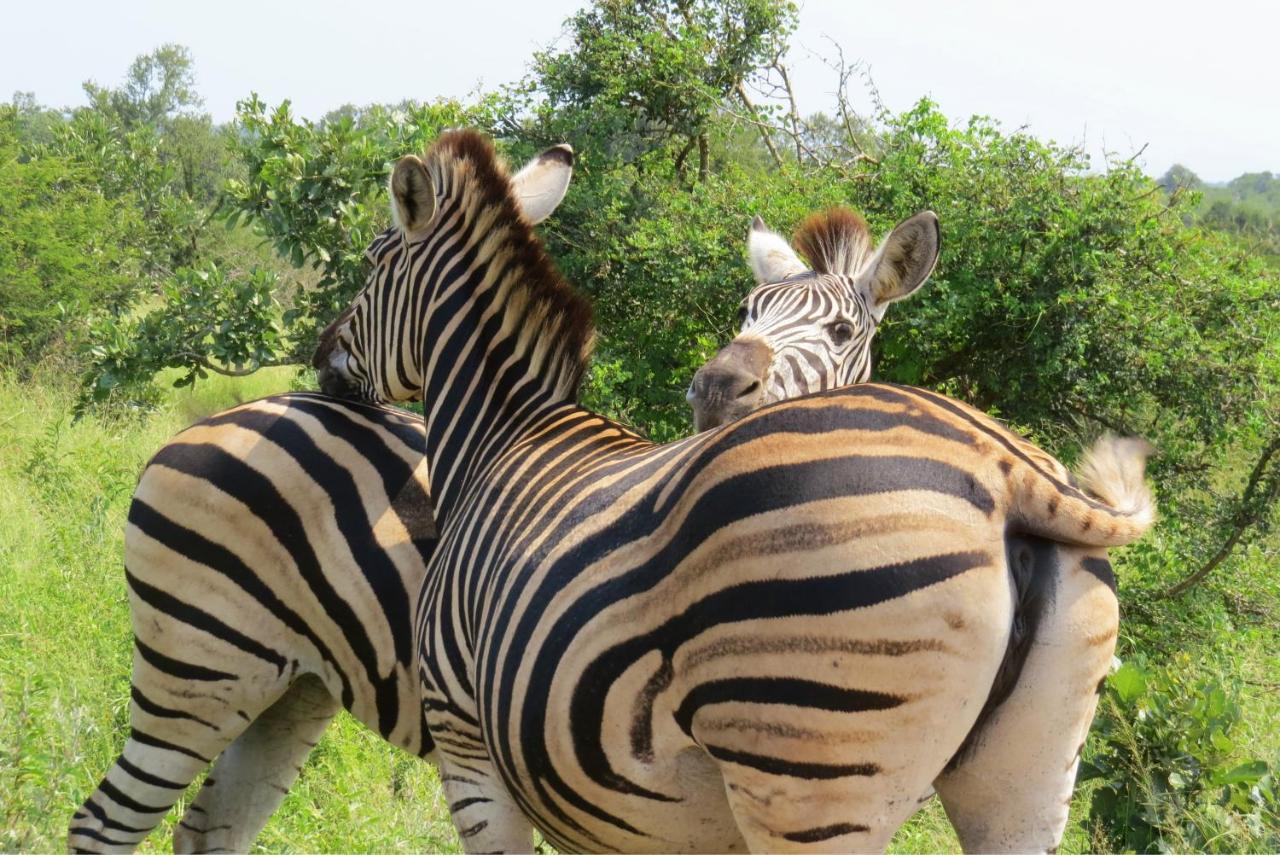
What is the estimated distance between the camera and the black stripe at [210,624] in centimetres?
349

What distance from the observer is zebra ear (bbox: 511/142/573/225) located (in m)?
3.77

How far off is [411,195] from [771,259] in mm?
1801

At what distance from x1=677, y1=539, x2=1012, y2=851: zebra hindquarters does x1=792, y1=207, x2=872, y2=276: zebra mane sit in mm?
2492

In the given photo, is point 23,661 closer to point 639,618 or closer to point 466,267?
point 466,267

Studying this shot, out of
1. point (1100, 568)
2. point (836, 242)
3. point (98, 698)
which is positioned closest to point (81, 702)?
point (98, 698)

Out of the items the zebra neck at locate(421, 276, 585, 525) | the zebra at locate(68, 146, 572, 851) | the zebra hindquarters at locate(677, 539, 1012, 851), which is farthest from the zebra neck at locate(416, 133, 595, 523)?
the zebra hindquarters at locate(677, 539, 1012, 851)

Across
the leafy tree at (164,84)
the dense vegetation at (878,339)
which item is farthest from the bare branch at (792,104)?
the leafy tree at (164,84)

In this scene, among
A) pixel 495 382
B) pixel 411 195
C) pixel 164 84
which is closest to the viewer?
pixel 495 382

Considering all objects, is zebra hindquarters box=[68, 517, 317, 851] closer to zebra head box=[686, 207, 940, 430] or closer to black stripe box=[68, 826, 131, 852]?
black stripe box=[68, 826, 131, 852]

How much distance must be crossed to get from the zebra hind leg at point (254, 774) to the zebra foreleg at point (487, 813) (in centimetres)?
120

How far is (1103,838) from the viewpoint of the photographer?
4.32 meters

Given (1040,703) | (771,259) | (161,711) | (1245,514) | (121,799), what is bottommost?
(121,799)

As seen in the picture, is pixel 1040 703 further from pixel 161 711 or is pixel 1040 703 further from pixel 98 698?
pixel 98 698

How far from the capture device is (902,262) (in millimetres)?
4121
